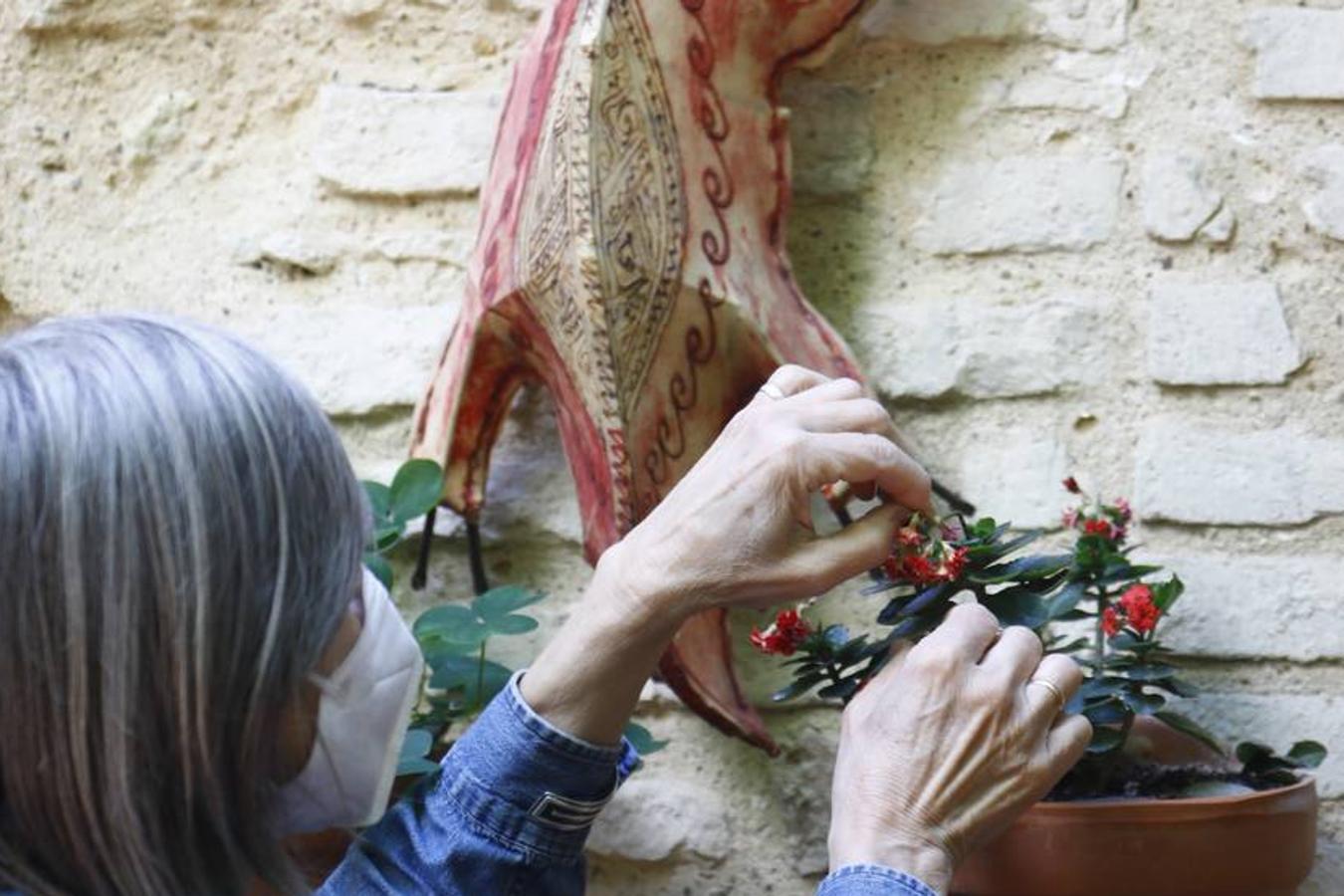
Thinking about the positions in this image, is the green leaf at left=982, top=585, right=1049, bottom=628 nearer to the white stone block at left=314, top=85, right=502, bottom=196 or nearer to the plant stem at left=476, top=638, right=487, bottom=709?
the plant stem at left=476, top=638, right=487, bottom=709

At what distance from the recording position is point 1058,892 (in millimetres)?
1048

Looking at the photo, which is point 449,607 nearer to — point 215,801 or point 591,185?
point 591,185

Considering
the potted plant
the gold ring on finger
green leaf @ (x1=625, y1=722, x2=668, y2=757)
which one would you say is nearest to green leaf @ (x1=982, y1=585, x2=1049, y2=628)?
the potted plant

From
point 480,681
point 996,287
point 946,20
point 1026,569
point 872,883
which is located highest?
point 946,20

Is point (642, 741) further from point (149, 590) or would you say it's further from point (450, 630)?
point (149, 590)

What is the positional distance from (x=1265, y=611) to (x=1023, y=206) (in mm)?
372

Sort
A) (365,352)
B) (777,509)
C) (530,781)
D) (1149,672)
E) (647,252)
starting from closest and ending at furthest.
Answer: (777,509), (530,781), (1149,672), (647,252), (365,352)

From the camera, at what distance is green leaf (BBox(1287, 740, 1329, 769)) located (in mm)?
1130

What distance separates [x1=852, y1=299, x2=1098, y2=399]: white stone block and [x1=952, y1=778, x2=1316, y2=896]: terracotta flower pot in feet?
1.21

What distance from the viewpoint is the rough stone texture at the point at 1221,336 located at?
4.08ft

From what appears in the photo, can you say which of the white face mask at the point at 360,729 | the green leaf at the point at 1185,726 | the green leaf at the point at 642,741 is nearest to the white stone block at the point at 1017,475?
the green leaf at the point at 1185,726

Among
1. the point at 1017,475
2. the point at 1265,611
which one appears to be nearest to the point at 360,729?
the point at 1017,475

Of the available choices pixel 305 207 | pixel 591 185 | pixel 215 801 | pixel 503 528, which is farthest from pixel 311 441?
pixel 305 207

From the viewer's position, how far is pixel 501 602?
4.06 ft
